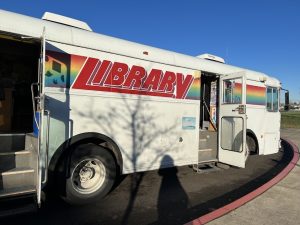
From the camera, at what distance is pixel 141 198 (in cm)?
565

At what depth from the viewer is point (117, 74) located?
545cm

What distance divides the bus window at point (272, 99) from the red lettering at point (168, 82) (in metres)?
3.99

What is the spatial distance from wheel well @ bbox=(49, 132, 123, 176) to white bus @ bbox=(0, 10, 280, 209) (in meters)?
0.02

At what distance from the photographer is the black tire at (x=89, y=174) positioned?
497 cm

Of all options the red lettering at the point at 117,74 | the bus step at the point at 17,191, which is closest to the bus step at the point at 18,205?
the bus step at the point at 17,191

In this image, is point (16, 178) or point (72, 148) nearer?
point (16, 178)

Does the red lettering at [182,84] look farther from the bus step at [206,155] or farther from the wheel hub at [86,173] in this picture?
the wheel hub at [86,173]

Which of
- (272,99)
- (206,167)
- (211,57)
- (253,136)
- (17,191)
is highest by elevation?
(211,57)

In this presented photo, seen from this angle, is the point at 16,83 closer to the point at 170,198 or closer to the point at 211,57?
the point at 170,198

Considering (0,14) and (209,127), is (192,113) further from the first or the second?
(0,14)

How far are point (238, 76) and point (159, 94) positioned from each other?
86.2 inches


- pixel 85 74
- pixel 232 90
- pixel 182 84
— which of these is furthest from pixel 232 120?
pixel 85 74

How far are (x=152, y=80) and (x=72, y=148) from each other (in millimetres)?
2055

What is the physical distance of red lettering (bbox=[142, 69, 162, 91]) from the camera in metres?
5.89
